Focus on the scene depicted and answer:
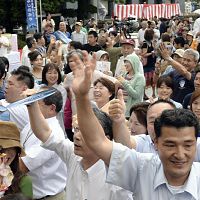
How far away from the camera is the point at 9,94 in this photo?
16.0 ft

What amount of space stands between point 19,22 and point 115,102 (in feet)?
80.6

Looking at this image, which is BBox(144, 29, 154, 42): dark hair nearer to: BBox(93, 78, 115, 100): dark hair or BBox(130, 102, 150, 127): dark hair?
BBox(93, 78, 115, 100): dark hair

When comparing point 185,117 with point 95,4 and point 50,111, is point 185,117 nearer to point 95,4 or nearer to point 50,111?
point 50,111

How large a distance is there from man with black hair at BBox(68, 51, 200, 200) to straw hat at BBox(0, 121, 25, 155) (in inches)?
36.0

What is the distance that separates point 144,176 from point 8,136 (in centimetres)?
117

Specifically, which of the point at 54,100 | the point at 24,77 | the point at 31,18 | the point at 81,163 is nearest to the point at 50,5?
the point at 31,18

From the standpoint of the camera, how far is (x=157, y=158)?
8.55ft

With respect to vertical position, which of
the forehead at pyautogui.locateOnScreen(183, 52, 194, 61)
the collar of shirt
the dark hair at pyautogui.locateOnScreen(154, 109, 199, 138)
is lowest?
the forehead at pyautogui.locateOnScreen(183, 52, 194, 61)

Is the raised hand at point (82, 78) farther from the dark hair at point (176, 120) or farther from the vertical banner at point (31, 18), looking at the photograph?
the vertical banner at point (31, 18)

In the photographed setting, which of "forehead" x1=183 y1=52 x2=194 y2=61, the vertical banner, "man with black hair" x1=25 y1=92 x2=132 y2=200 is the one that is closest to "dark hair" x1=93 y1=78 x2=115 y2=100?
"forehead" x1=183 y1=52 x2=194 y2=61

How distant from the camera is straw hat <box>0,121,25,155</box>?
334 centimetres

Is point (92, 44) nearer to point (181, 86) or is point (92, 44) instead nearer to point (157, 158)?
point (181, 86)

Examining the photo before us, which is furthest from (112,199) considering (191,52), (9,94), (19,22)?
(19,22)

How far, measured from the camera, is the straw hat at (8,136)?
334 cm
